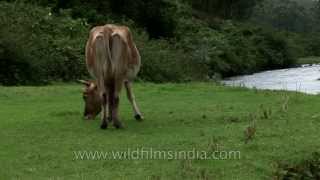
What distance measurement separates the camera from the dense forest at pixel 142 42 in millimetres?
22484

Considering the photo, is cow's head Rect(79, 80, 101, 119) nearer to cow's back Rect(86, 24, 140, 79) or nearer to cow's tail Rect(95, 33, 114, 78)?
cow's back Rect(86, 24, 140, 79)

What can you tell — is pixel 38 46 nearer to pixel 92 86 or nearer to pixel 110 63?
pixel 92 86

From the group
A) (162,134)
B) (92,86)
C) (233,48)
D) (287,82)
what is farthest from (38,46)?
(233,48)

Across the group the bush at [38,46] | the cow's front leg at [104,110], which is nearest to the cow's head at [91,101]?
the cow's front leg at [104,110]

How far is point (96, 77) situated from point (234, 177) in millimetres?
3953

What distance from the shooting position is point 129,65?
1091 centimetres

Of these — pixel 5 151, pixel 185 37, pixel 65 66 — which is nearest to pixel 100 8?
pixel 185 37

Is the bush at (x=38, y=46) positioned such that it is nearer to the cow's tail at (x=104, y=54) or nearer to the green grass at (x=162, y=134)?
the green grass at (x=162, y=134)

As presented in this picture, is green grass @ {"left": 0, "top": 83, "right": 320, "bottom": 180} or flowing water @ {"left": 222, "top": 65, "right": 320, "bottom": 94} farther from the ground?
green grass @ {"left": 0, "top": 83, "right": 320, "bottom": 180}

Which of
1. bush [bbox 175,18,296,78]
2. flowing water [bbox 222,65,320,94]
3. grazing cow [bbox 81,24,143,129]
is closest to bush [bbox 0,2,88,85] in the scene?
flowing water [bbox 222,65,320,94]

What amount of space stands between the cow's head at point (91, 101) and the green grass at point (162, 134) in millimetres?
233

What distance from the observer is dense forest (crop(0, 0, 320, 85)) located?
73.8 feet

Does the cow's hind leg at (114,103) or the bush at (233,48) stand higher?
the cow's hind leg at (114,103)

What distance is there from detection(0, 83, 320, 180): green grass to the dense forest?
22.3 feet
